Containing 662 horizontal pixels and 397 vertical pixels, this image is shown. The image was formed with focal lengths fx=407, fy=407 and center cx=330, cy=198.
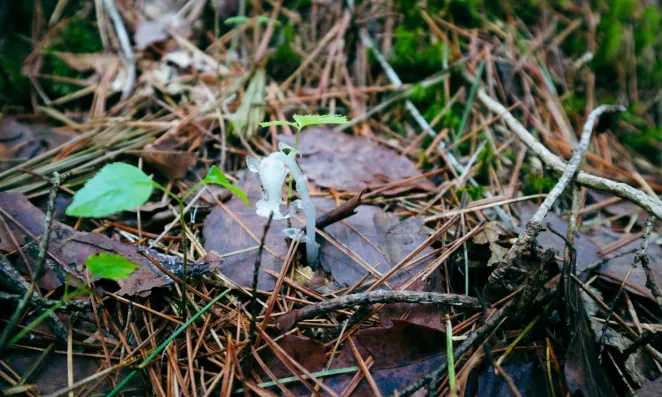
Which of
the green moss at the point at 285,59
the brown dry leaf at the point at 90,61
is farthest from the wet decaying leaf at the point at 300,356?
the brown dry leaf at the point at 90,61

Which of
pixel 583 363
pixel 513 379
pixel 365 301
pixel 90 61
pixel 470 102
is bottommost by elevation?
pixel 513 379

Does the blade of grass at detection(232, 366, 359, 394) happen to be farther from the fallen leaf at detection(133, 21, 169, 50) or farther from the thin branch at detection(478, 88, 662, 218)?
the fallen leaf at detection(133, 21, 169, 50)

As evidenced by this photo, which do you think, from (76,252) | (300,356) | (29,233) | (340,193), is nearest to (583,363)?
(300,356)

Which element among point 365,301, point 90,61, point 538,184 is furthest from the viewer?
point 90,61

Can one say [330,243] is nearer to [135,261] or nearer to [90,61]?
[135,261]

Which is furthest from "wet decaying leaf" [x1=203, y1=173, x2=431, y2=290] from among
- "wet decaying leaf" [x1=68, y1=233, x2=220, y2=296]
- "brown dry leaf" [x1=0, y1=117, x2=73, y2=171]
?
"brown dry leaf" [x1=0, y1=117, x2=73, y2=171]

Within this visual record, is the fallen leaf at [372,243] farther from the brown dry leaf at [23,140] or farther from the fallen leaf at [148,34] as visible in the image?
the fallen leaf at [148,34]

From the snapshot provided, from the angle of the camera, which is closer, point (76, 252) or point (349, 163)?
point (76, 252)
